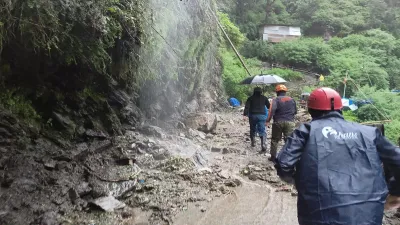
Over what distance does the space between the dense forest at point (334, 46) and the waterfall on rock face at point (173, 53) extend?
362 inches

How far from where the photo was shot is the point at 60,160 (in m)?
5.72

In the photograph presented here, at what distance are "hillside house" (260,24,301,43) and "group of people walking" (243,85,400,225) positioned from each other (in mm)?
47118

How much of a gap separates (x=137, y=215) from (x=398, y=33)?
49.8 metres

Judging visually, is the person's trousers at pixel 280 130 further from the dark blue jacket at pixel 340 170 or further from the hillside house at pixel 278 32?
the hillside house at pixel 278 32

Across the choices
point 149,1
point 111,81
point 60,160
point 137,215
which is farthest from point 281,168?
point 111,81

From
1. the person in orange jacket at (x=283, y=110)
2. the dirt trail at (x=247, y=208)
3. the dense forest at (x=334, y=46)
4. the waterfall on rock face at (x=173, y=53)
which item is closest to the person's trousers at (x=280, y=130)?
the person in orange jacket at (x=283, y=110)

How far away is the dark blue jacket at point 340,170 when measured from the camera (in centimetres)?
217

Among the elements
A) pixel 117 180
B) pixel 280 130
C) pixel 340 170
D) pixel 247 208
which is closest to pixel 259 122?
pixel 280 130

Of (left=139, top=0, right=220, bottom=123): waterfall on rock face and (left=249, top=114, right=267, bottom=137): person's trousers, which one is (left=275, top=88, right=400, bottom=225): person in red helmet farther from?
(left=249, top=114, right=267, bottom=137): person's trousers

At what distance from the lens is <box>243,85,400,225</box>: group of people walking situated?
85.4 inches

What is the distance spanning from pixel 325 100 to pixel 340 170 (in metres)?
0.51

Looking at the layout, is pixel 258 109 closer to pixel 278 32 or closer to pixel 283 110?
pixel 283 110

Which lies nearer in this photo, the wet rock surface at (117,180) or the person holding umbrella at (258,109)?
the wet rock surface at (117,180)

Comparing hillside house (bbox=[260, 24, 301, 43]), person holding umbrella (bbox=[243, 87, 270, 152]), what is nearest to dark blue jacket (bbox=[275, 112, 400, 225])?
person holding umbrella (bbox=[243, 87, 270, 152])
